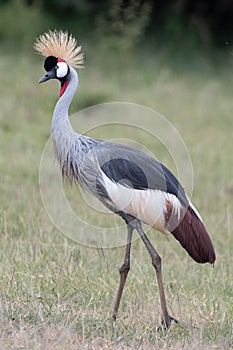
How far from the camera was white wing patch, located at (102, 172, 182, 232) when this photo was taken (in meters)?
4.03

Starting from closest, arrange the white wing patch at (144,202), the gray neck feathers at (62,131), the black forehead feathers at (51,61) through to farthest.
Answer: the white wing patch at (144,202), the gray neck feathers at (62,131), the black forehead feathers at (51,61)

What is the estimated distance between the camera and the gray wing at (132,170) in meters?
4.07

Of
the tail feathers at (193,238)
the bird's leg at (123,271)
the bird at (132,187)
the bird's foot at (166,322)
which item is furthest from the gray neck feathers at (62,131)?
the bird's foot at (166,322)

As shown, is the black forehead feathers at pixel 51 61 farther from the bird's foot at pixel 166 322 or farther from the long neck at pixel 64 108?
the bird's foot at pixel 166 322

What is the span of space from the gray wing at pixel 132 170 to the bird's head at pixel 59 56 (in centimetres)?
43

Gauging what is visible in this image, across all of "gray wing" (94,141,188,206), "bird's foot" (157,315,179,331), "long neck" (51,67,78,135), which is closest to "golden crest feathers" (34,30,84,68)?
"long neck" (51,67,78,135)

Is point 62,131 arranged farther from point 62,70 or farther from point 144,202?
point 144,202

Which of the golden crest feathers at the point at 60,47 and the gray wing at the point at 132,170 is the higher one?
the golden crest feathers at the point at 60,47

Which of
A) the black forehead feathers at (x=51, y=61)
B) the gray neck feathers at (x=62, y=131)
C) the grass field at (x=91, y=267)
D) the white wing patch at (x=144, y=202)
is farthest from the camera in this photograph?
the black forehead feathers at (x=51, y=61)

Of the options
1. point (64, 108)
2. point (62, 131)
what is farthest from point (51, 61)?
point (62, 131)

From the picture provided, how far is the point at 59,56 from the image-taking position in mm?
4270

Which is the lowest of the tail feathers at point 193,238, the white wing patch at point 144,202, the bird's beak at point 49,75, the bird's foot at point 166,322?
the bird's foot at point 166,322

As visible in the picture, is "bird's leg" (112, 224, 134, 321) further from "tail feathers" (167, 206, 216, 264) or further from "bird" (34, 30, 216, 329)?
"tail feathers" (167, 206, 216, 264)

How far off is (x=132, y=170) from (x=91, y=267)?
93 centimetres
